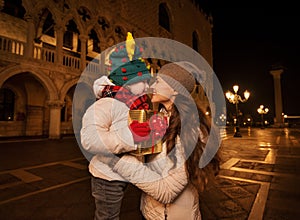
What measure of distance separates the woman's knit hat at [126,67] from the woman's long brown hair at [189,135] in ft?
1.29

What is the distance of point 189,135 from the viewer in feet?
3.19

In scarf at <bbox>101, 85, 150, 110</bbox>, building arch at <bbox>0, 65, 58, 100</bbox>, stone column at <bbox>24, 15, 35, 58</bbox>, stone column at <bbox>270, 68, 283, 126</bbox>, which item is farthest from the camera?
stone column at <bbox>270, 68, 283, 126</bbox>

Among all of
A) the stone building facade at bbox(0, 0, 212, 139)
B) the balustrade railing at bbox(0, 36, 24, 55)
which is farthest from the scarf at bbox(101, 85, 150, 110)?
the balustrade railing at bbox(0, 36, 24, 55)

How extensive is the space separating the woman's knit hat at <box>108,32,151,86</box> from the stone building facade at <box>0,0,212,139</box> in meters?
9.12

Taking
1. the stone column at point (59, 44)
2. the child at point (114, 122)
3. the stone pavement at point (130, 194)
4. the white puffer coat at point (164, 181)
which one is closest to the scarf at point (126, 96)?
the child at point (114, 122)

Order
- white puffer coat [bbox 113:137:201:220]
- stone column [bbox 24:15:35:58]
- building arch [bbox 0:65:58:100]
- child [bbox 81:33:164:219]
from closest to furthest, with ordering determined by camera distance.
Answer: white puffer coat [bbox 113:137:201:220]
child [bbox 81:33:164:219]
building arch [bbox 0:65:58:100]
stone column [bbox 24:15:35:58]

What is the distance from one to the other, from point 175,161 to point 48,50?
1098cm

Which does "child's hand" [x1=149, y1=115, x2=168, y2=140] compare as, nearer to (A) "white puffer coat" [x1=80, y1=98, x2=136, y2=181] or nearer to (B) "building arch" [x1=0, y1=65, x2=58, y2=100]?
(A) "white puffer coat" [x1=80, y1=98, x2=136, y2=181]

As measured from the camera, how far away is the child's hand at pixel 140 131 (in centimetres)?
97

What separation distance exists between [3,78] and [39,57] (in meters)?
2.06

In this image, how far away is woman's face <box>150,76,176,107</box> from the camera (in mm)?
1022

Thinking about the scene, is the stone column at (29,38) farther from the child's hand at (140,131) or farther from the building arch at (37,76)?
the child's hand at (140,131)

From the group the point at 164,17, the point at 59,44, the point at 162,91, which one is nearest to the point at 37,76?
the point at 59,44

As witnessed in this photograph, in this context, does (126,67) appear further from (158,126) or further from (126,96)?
(158,126)
